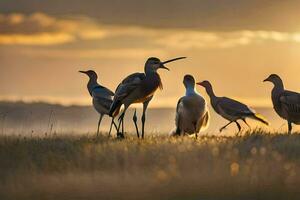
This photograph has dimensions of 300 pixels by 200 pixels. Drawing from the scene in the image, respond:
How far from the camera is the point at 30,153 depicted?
15586 mm

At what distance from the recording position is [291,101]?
21719 millimetres

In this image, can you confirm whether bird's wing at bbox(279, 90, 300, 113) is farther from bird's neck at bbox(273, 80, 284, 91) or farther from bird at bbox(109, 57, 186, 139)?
bird at bbox(109, 57, 186, 139)

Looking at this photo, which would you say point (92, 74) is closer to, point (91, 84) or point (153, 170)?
point (91, 84)

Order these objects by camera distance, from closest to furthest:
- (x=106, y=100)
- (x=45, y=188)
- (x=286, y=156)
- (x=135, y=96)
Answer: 1. (x=45, y=188)
2. (x=286, y=156)
3. (x=135, y=96)
4. (x=106, y=100)

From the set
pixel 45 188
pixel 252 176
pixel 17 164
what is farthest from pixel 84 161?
pixel 252 176

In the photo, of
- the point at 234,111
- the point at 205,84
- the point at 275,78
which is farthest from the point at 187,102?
the point at 205,84

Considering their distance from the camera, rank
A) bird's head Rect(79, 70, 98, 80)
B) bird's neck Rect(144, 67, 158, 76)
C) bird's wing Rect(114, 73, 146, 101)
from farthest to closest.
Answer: bird's head Rect(79, 70, 98, 80) → bird's neck Rect(144, 67, 158, 76) → bird's wing Rect(114, 73, 146, 101)

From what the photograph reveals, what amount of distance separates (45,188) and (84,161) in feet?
6.99

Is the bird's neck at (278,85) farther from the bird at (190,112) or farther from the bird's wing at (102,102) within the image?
the bird's wing at (102,102)

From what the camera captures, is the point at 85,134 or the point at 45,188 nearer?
the point at 45,188

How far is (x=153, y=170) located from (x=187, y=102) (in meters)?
7.65

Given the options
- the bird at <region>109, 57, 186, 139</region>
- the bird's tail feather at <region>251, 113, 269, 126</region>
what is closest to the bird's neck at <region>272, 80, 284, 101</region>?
the bird's tail feather at <region>251, 113, 269, 126</region>

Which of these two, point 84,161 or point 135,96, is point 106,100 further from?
point 84,161

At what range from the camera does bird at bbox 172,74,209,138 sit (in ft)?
67.5
